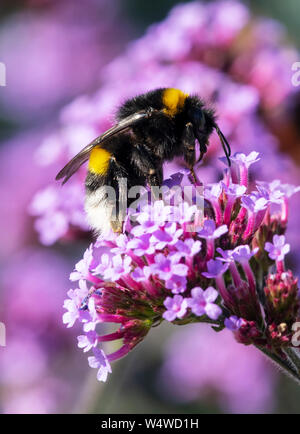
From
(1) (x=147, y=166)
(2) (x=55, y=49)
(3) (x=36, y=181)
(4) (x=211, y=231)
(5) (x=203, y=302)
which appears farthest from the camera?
(2) (x=55, y=49)

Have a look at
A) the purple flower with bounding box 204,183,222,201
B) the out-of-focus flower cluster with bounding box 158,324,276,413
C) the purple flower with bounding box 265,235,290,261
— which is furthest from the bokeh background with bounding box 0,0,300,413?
Result: the purple flower with bounding box 265,235,290,261

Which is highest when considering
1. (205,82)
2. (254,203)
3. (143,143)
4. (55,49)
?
(55,49)

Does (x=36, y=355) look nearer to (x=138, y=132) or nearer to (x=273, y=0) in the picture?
(x=138, y=132)

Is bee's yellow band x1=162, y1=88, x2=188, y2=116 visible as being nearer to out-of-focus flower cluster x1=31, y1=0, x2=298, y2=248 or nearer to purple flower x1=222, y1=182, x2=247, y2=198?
purple flower x1=222, y1=182, x2=247, y2=198

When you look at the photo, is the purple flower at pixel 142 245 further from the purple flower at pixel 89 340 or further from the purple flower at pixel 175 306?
the purple flower at pixel 89 340

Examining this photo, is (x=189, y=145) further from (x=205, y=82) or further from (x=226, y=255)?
(x=205, y=82)

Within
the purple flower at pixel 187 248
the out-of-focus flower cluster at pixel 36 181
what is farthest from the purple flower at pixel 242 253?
the out-of-focus flower cluster at pixel 36 181

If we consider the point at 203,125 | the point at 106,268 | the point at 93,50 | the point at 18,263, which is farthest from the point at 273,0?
the point at 106,268

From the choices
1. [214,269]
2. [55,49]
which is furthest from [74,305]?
[55,49]
